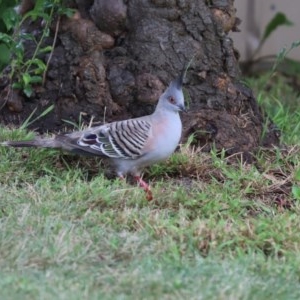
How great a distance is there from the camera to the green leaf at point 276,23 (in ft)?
31.3

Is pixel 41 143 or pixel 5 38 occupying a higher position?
pixel 5 38

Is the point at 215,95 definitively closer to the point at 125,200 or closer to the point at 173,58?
the point at 173,58

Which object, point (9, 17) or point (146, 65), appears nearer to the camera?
point (9, 17)

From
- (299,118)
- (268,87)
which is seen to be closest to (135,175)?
(299,118)

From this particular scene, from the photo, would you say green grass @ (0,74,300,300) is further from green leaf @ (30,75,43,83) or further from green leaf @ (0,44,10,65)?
Result: green leaf @ (0,44,10,65)

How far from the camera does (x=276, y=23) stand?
9.66 metres

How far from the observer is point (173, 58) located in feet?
21.2

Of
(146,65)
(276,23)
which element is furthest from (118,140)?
(276,23)

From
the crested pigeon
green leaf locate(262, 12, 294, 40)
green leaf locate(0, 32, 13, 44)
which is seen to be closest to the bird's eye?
the crested pigeon

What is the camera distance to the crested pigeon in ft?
18.6

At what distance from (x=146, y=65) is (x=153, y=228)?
1784 millimetres

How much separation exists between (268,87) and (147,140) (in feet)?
13.4

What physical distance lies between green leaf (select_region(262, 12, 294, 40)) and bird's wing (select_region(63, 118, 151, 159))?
163 inches

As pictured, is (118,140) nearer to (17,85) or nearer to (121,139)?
(121,139)
